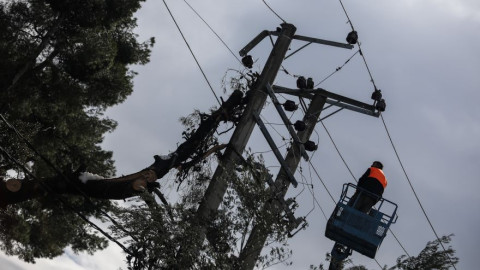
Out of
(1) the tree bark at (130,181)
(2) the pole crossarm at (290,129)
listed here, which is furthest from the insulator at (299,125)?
(1) the tree bark at (130,181)

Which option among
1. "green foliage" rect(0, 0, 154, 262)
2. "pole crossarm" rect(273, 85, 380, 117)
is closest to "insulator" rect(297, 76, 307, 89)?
"pole crossarm" rect(273, 85, 380, 117)

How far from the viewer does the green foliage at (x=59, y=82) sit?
23938 mm

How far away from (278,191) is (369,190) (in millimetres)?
2733

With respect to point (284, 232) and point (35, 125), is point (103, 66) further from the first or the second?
Answer: point (284, 232)

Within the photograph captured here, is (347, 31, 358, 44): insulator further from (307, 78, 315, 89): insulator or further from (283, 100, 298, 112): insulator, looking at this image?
(283, 100, 298, 112): insulator

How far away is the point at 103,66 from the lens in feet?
82.1

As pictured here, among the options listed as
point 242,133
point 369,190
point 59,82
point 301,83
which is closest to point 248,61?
point 301,83

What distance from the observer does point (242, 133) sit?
37.7 ft

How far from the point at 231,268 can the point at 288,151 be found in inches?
89.3

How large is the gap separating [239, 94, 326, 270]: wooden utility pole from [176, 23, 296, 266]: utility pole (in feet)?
2.68

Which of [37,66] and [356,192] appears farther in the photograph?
[37,66]

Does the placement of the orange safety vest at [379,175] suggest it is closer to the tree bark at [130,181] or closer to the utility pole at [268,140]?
the utility pole at [268,140]

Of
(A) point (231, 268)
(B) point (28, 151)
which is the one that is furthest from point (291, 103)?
(B) point (28, 151)

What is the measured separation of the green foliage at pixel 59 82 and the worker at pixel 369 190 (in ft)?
38.1
